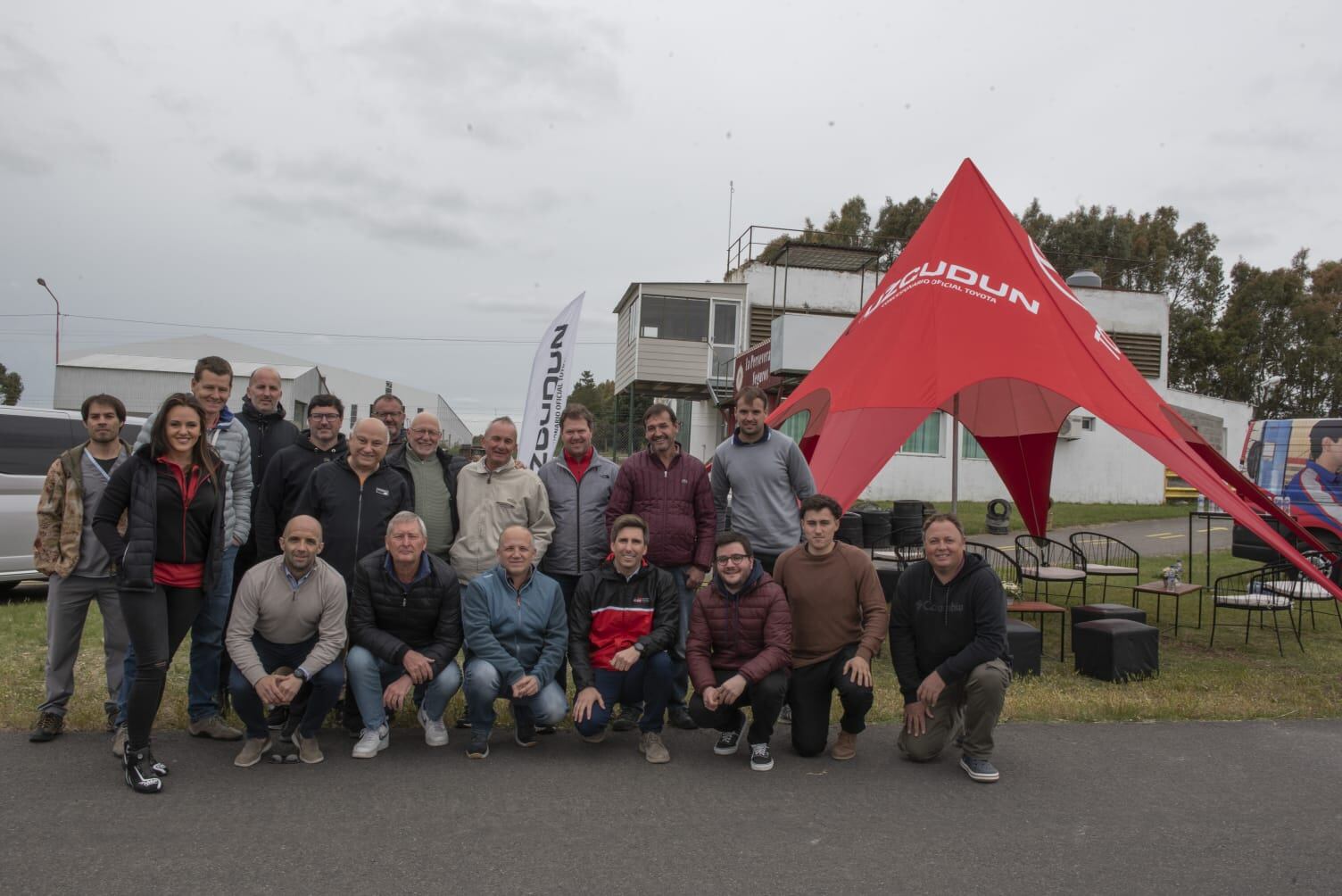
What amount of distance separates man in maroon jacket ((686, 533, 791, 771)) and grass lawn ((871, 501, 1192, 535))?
500 inches

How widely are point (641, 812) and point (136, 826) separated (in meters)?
1.87

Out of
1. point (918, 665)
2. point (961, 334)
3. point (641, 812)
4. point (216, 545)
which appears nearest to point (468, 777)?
point (641, 812)

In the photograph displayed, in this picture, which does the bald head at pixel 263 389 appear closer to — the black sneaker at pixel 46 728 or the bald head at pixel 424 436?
Answer: the bald head at pixel 424 436

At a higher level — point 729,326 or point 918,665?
point 729,326

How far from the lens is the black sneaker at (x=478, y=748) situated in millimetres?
4297

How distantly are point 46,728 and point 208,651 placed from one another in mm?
778

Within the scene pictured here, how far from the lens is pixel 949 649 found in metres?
4.45

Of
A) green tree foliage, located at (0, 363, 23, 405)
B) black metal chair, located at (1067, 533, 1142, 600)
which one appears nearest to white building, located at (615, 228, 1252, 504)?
black metal chair, located at (1067, 533, 1142, 600)

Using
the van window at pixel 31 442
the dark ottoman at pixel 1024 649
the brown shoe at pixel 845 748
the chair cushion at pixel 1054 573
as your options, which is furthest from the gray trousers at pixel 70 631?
the chair cushion at pixel 1054 573

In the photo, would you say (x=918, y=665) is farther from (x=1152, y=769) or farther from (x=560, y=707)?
(x=560, y=707)

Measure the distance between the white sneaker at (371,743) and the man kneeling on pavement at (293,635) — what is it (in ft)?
0.58

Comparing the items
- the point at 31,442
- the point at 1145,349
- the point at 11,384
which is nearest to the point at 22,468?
the point at 31,442

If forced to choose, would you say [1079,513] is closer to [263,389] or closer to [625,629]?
[625,629]

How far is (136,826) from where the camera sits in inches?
133
